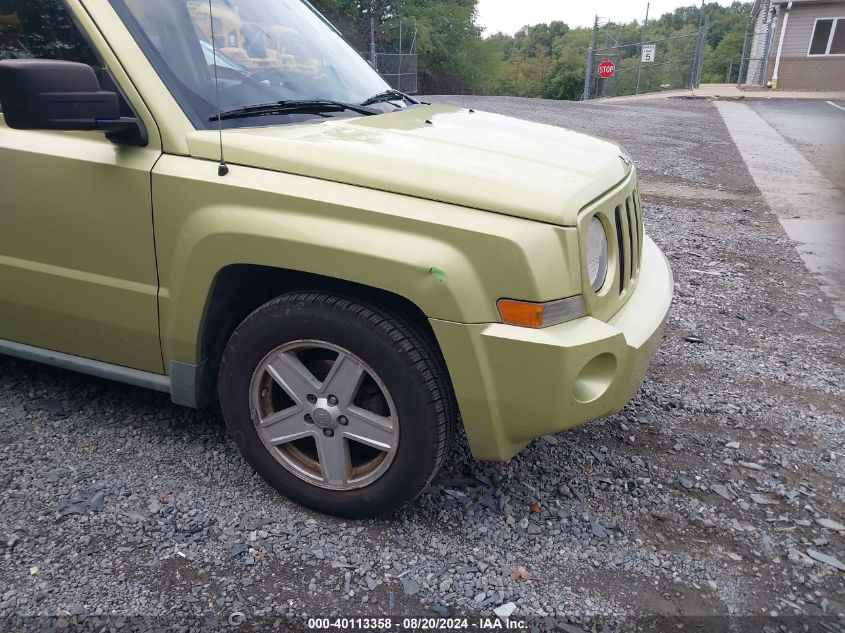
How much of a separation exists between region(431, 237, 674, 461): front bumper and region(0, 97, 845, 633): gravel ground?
19.0 inches

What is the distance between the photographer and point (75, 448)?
3.00m

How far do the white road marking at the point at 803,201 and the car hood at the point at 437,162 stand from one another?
107cm

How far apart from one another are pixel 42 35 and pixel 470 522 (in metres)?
2.50

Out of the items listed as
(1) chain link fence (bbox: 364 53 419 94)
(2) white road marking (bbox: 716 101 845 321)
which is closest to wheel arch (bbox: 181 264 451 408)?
(2) white road marking (bbox: 716 101 845 321)

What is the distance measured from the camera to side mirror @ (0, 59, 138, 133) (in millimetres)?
2141

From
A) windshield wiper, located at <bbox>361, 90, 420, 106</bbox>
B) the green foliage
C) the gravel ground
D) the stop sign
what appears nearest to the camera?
the gravel ground

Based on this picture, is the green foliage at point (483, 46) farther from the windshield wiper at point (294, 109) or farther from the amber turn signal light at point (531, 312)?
the amber turn signal light at point (531, 312)

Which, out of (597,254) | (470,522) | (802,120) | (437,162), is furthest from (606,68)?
(470,522)

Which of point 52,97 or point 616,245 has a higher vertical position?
point 52,97

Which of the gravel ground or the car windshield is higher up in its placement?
the car windshield

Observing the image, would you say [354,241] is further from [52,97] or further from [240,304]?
[52,97]

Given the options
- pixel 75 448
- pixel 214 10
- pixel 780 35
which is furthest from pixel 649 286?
pixel 780 35

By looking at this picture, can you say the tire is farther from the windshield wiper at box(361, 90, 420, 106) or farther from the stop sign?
the stop sign

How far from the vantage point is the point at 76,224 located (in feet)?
8.59
